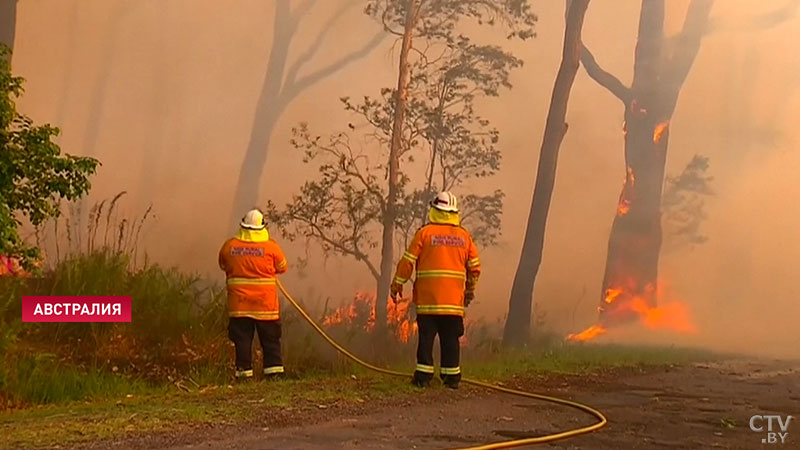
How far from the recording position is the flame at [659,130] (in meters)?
10.7

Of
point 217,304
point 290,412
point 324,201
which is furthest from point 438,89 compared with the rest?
point 290,412

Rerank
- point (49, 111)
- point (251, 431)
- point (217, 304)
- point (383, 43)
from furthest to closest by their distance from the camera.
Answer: point (383, 43)
point (49, 111)
point (217, 304)
point (251, 431)

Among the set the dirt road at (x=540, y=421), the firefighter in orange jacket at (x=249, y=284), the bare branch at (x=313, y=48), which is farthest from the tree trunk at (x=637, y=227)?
the firefighter in orange jacket at (x=249, y=284)

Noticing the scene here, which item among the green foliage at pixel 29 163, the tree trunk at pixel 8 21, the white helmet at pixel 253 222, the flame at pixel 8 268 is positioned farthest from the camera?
the tree trunk at pixel 8 21

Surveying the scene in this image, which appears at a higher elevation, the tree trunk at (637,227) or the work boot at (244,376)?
the tree trunk at (637,227)

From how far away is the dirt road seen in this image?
4.44 meters

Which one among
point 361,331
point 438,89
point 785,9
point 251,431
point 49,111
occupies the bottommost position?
point 251,431

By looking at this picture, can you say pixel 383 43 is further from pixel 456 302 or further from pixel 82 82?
pixel 456 302

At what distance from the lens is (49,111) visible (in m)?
9.39

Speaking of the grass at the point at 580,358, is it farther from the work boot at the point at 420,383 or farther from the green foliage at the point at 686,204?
the work boot at the point at 420,383

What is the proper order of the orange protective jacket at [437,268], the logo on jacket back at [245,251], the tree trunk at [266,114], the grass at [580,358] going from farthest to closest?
the tree trunk at [266,114] < the grass at [580,358] < the logo on jacket back at [245,251] < the orange protective jacket at [437,268]

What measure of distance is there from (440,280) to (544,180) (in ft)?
14.8

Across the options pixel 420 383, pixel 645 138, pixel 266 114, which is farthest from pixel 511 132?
pixel 420 383

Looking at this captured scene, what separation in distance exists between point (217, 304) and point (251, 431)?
433 cm
